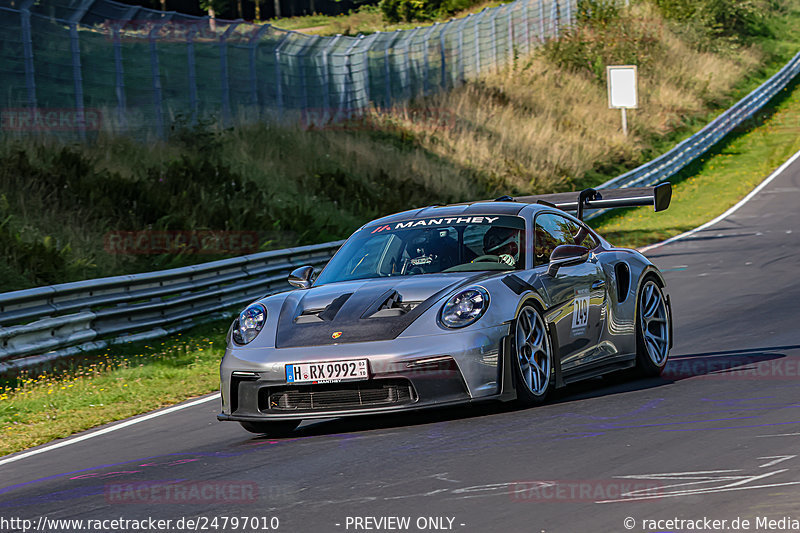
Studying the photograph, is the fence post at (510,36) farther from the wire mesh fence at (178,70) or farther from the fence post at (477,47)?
the wire mesh fence at (178,70)

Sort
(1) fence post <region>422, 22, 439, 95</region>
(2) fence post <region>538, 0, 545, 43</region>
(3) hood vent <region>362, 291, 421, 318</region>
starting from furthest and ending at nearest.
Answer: (2) fence post <region>538, 0, 545, 43</region> → (1) fence post <region>422, 22, 439, 95</region> → (3) hood vent <region>362, 291, 421, 318</region>

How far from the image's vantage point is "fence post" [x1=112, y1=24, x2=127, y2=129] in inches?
920

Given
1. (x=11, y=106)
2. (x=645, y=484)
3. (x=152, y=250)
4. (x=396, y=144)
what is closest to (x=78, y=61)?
(x=11, y=106)

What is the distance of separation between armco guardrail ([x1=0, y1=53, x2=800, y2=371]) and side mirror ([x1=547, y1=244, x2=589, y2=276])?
620 centimetres

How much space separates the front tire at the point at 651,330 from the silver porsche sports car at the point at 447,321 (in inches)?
0.5

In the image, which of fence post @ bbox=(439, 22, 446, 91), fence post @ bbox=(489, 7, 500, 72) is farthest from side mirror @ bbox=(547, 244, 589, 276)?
fence post @ bbox=(489, 7, 500, 72)

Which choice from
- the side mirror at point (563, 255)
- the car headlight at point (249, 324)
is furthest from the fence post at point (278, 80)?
the car headlight at point (249, 324)

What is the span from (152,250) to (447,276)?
1150cm

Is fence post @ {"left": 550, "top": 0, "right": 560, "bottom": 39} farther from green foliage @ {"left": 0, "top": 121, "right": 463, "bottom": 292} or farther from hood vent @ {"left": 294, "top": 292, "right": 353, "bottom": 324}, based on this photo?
hood vent @ {"left": 294, "top": 292, "right": 353, "bottom": 324}

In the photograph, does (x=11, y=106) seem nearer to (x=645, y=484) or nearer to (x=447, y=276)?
(x=447, y=276)

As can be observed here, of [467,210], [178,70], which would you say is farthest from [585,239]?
[178,70]

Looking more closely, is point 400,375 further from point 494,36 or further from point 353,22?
point 353,22

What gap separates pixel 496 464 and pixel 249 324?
95.9 inches

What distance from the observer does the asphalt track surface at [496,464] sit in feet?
16.7
